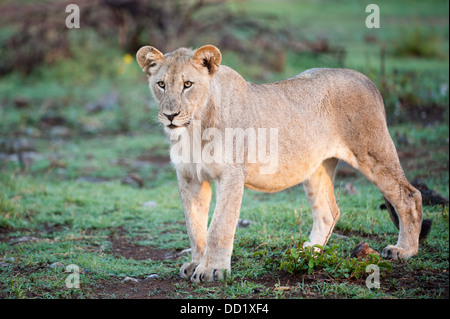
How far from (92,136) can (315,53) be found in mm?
4772

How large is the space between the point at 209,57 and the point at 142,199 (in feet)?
9.89

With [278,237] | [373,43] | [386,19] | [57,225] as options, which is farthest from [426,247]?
[386,19]

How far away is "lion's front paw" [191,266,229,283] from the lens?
4312 mm

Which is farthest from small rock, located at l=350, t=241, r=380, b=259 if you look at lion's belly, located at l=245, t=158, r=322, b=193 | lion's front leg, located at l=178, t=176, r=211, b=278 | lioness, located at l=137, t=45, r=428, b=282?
lion's front leg, located at l=178, t=176, r=211, b=278

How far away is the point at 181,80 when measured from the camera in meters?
4.21

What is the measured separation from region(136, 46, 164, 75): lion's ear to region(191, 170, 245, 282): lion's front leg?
3.16 ft

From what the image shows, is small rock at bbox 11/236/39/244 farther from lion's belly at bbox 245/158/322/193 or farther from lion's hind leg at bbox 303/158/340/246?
lion's hind leg at bbox 303/158/340/246

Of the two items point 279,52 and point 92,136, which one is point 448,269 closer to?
point 92,136

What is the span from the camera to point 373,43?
1419 centimetres

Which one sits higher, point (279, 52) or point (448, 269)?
point (279, 52)

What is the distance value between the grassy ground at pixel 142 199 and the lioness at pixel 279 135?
265mm

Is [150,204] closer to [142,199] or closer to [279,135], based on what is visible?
[142,199]

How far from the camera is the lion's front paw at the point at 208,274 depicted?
170 inches

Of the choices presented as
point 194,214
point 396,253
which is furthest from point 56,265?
point 396,253
